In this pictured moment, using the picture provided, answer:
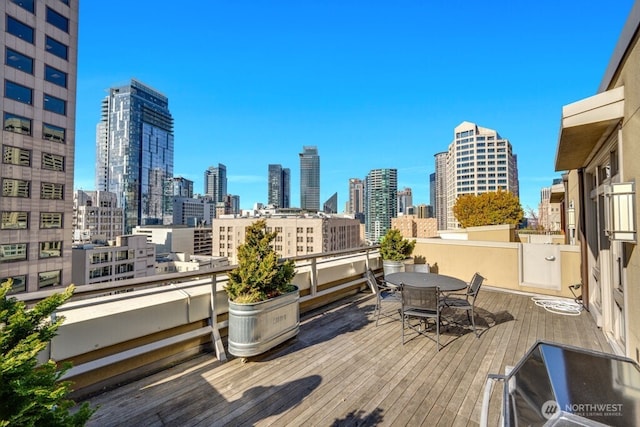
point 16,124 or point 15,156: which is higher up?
point 16,124

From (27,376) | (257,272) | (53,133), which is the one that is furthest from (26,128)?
(27,376)

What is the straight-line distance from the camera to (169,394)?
8.06 ft

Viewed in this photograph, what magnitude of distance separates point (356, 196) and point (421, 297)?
15658 centimetres

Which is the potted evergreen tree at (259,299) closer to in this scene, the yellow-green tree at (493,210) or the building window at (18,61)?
the yellow-green tree at (493,210)

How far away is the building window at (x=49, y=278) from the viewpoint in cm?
1920

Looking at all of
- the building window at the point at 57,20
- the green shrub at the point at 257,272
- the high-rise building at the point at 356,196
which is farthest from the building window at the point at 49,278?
the high-rise building at the point at 356,196

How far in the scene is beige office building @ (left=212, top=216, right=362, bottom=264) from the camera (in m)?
55.8

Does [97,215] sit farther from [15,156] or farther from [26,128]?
[15,156]

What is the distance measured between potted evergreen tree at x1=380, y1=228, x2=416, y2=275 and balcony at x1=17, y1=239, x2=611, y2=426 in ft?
7.43

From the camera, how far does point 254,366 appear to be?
296 cm

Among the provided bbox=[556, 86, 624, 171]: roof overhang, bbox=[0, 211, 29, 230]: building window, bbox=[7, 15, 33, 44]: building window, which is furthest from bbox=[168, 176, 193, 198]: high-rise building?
bbox=[556, 86, 624, 171]: roof overhang

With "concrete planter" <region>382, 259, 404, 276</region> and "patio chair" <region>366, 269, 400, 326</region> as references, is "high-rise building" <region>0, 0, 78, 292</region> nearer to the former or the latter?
"concrete planter" <region>382, 259, 404, 276</region>

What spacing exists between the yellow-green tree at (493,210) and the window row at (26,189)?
3457 cm

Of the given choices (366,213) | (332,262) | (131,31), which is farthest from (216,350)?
(366,213)
